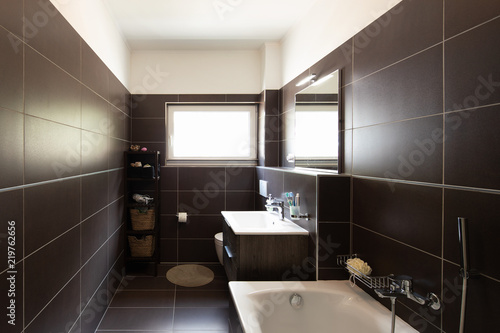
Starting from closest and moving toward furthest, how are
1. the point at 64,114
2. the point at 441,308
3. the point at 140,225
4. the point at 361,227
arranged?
the point at 441,308 < the point at 64,114 < the point at 361,227 < the point at 140,225

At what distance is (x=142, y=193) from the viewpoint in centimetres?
351

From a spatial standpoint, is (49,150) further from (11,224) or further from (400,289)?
(400,289)

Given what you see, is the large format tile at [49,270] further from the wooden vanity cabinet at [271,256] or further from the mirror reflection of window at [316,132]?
the mirror reflection of window at [316,132]

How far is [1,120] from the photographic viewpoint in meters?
1.07

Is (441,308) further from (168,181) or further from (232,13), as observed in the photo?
(168,181)

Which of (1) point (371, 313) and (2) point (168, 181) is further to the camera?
(2) point (168, 181)

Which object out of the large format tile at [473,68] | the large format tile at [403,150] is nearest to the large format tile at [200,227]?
the large format tile at [403,150]

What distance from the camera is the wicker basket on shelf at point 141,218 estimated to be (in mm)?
3296

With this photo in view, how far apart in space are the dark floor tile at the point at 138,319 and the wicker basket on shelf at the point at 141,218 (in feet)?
2.96

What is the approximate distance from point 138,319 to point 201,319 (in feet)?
1.71

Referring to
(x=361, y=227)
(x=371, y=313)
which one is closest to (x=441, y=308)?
(x=371, y=313)

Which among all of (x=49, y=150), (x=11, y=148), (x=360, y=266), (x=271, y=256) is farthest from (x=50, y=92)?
(x=360, y=266)

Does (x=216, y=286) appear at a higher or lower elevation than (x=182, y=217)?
lower

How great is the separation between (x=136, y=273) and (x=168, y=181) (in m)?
1.10
